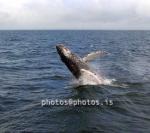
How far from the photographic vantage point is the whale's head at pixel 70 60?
60.3 feet

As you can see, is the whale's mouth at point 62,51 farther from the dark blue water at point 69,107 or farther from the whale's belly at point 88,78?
the dark blue water at point 69,107

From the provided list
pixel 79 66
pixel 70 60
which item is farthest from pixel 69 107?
pixel 79 66

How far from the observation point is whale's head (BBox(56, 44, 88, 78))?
18391mm

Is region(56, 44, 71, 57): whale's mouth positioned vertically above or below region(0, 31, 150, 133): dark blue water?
above

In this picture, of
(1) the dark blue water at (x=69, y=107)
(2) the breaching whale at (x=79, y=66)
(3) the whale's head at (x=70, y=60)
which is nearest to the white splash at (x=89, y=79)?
(2) the breaching whale at (x=79, y=66)

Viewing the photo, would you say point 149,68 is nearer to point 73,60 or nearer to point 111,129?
point 73,60

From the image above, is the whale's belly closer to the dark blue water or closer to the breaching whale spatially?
the breaching whale

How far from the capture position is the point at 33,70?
26547 mm

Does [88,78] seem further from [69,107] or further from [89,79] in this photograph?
[69,107]

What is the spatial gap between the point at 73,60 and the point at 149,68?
30.9ft

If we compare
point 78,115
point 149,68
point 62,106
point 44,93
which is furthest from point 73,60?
point 149,68

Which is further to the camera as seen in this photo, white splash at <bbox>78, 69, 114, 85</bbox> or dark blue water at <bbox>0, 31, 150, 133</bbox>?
white splash at <bbox>78, 69, 114, 85</bbox>

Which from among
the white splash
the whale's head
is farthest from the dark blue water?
the whale's head

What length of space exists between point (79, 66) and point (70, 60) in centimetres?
71
